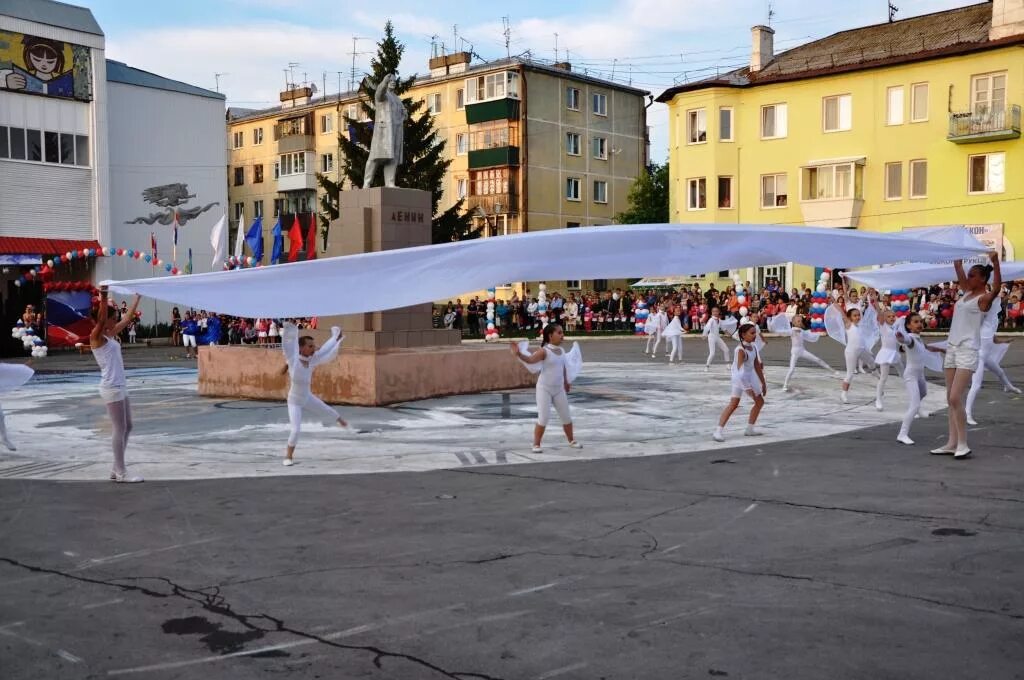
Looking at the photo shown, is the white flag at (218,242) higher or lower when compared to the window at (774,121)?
lower

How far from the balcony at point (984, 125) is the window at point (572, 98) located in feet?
82.1

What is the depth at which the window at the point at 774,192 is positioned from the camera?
A: 50.4 m

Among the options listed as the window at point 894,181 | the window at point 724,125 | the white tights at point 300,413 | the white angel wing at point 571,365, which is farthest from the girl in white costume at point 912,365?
the window at point 724,125

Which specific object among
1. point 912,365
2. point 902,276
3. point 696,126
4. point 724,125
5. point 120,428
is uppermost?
point 696,126

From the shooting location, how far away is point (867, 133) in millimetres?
47219

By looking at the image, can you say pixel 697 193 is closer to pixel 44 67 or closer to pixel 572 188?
pixel 572 188

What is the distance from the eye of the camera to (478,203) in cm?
6234

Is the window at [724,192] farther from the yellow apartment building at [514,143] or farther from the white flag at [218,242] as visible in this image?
the white flag at [218,242]

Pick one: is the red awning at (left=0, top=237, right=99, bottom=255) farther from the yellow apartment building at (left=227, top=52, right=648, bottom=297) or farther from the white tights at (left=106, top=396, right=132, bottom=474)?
the white tights at (left=106, top=396, right=132, bottom=474)

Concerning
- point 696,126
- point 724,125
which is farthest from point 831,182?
point 696,126

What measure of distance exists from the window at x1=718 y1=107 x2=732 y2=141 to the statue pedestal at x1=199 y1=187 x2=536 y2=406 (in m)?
34.1

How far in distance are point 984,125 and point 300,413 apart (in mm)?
40099

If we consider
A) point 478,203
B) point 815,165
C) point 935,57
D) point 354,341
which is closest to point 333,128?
point 478,203

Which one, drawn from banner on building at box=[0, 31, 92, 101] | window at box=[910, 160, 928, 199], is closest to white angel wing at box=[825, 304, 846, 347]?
window at box=[910, 160, 928, 199]
